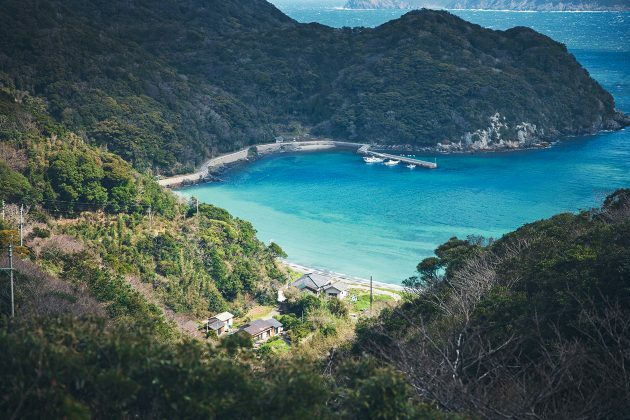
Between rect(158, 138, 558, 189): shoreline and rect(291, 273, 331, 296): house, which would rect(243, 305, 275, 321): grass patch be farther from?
rect(158, 138, 558, 189): shoreline

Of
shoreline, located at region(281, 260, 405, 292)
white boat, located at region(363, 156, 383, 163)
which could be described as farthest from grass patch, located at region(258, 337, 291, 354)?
white boat, located at region(363, 156, 383, 163)

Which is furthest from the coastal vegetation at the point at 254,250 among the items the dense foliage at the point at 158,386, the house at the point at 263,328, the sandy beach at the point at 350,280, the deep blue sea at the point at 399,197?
the deep blue sea at the point at 399,197

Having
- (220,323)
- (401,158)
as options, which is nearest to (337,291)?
(220,323)

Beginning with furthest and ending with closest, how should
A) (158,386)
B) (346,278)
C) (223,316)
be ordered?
(346,278) → (223,316) → (158,386)

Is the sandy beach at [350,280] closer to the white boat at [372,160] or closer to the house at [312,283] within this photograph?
the house at [312,283]

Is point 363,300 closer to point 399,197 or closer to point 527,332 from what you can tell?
point 527,332

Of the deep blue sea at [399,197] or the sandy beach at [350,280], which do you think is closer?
the sandy beach at [350,280]
